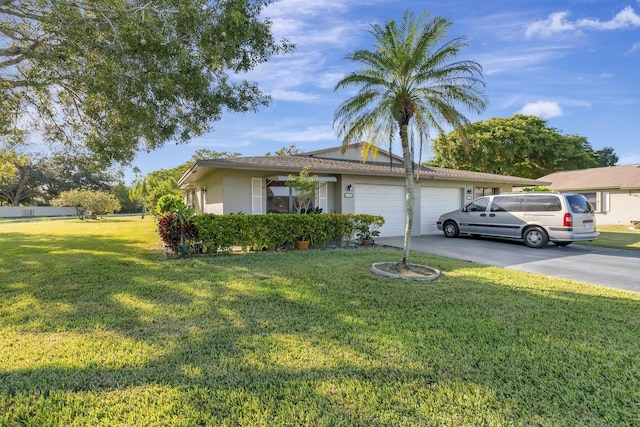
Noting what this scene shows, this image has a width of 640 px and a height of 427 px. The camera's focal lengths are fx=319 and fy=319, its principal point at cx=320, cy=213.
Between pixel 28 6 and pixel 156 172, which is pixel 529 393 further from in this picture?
pixel 156 172

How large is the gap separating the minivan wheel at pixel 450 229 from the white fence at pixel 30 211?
169ft

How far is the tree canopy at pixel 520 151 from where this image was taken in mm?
27386

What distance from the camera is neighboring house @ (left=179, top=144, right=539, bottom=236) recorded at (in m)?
11.1

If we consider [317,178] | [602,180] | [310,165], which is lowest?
[317,178]

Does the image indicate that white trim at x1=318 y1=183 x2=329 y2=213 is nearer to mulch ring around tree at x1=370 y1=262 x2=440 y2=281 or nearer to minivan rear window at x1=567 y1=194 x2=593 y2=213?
mulch ring around tree at x1=370 y1=262 x2=440 y2=281

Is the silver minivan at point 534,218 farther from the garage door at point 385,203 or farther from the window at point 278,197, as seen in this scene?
the window at point 278,197

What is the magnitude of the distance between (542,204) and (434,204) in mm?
4705

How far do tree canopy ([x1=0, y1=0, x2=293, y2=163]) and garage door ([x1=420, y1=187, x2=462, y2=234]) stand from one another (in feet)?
29.3

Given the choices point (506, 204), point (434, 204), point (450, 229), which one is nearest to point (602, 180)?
point (434, 204)

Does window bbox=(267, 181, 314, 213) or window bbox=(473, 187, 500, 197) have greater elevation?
window bbox=(473, 187, 500, 197)

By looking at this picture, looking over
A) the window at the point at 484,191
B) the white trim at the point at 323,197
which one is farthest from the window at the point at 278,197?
the window at the point at 484,191

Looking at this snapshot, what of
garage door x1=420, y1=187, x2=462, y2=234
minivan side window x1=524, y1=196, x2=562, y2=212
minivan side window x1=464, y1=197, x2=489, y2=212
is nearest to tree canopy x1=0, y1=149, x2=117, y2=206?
garage door x1=420, y1=187, x2=462, y2=234

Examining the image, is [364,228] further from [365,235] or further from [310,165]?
[310,165]

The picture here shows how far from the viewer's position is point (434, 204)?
48.3 feet
